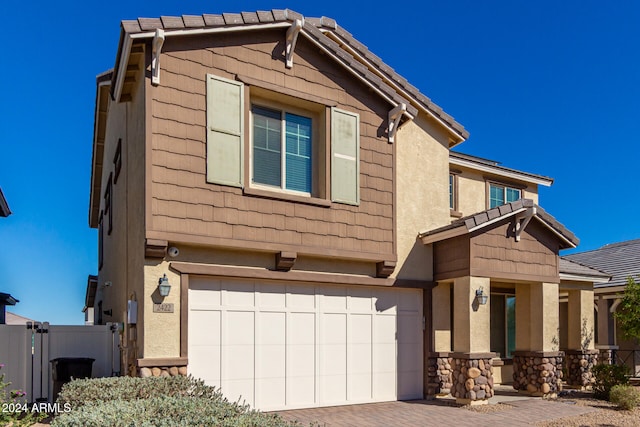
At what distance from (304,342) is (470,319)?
3.39 metres

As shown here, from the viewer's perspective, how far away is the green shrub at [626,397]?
36.3 ft

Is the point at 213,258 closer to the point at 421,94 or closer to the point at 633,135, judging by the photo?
the point at 421,94

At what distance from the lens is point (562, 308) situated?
18.1 metres

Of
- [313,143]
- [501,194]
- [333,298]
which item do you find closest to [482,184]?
[501,194]

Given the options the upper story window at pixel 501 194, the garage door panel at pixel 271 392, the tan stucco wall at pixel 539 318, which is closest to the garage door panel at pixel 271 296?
the garage door panel at pixel 271 392

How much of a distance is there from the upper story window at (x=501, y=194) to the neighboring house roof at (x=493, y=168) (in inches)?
15.0

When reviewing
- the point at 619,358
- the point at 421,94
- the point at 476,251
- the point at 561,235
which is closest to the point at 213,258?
the point at 476,251

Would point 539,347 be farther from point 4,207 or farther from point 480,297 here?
point 4,207

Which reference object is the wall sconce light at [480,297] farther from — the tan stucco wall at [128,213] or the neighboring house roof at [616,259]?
the neighboring house roof at [616,259]

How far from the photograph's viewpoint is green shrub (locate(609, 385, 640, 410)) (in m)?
11.1

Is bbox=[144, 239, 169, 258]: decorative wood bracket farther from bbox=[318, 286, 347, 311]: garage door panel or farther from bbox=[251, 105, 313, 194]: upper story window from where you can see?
bbox=[318, 286, 347, 311]: garage door panel

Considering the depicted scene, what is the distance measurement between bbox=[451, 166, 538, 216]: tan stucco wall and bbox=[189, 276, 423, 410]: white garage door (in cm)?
488

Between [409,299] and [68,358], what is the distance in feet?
22.4

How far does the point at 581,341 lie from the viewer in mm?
14562
